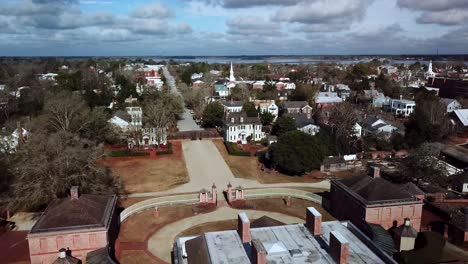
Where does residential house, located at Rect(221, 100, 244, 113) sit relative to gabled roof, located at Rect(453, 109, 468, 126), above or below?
above

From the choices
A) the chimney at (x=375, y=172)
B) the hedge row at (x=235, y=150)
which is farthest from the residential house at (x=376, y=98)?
the chimney at (x=375, y=172)

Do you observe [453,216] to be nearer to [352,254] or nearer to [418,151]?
[418,151]

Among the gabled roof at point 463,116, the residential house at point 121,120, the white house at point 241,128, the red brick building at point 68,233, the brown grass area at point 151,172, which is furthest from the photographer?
the gabled roof at point 463,116

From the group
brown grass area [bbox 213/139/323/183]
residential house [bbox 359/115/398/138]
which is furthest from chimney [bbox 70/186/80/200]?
residential house [bbox 359/115/398/138]

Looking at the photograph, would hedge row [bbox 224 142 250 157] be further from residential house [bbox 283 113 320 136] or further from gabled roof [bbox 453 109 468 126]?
gabled roof [bbox 453 109 468 126]

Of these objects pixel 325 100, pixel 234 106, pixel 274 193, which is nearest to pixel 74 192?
pixel 274 193

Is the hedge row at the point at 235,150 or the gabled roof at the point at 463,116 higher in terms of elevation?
the gabled roof at the point at 463,116

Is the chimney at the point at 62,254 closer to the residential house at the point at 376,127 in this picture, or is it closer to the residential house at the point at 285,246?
the residential house at the point at 285,246
